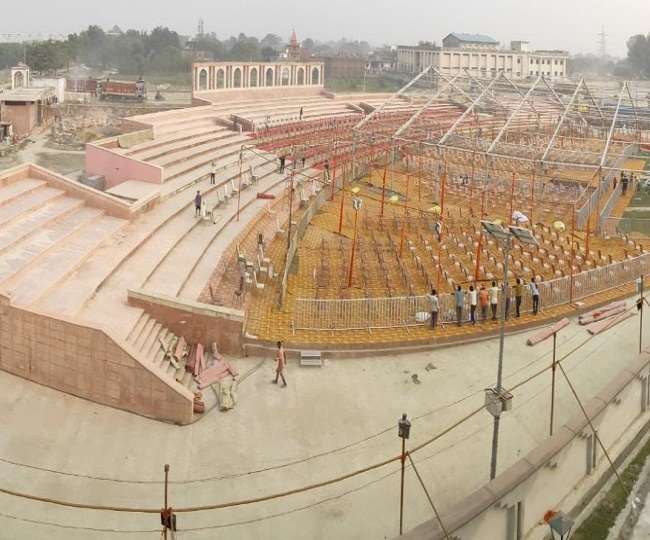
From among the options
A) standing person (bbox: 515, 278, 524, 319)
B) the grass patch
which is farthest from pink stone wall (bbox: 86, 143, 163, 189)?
the grass patch

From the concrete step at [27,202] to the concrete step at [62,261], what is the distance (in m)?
1.08

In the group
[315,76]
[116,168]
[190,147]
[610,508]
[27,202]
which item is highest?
[315,76]

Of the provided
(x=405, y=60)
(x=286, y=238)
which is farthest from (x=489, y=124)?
(x=405, y=60)

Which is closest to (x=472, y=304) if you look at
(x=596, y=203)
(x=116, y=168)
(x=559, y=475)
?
(x=559, y=475)

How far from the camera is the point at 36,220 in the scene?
13.9 metres

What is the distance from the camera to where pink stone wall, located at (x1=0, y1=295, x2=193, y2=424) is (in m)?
9.41

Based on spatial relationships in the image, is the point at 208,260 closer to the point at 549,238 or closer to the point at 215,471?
the point at 215,471

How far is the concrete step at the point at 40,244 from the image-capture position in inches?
448

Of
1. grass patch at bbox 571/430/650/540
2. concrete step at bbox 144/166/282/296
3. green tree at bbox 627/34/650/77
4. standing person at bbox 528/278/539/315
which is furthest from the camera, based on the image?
green tree at bbox 627/34/650/77

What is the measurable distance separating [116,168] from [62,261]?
874cm

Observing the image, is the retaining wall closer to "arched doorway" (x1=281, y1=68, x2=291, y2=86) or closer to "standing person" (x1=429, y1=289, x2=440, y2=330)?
"standing person" (x1=429, y1=289, x2=440, y2=330)

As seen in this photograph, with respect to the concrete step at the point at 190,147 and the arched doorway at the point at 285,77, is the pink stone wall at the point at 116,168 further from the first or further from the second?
the arched doorway at the point at 285,77

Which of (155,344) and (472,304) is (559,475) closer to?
(472,304)

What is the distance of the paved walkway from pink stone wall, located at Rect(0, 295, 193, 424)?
19 cm
